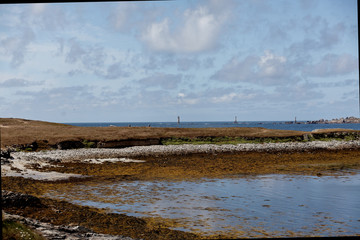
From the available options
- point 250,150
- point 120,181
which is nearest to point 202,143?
point 250,150

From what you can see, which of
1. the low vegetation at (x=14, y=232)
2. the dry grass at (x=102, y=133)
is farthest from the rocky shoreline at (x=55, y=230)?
the dry grass at (x=102, y=133)

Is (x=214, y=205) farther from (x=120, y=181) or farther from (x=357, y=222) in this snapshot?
(x=120, y=181)

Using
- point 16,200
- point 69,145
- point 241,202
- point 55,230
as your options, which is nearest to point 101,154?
point 69,145

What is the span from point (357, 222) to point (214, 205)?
Result: 5340 mm

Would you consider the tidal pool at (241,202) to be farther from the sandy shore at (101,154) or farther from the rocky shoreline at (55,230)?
the sandy shore at (101,154)

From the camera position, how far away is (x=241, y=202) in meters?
14.7

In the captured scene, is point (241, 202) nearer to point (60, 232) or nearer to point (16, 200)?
point (60, 232)

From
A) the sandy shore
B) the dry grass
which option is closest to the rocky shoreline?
the sandy shore

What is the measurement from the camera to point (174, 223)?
1148 cm

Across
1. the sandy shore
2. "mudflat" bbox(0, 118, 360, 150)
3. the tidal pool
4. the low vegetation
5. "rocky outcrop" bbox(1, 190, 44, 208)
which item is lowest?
the tidal pool

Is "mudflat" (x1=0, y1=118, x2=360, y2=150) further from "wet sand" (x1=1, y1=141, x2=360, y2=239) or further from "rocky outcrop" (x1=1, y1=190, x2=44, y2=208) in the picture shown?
"rocky outcrop" (x1=1, y1=190, x2=44, y2=208)

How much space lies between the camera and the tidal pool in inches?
436

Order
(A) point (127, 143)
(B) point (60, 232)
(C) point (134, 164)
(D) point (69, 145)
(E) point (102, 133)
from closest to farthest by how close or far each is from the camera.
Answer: (B) point (60, 232) → (C) point (134, 164) → (D) point (69, 145) → (A) point (127, 143) → (E) point (102, 133)

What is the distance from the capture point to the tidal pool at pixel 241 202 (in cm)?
1108
